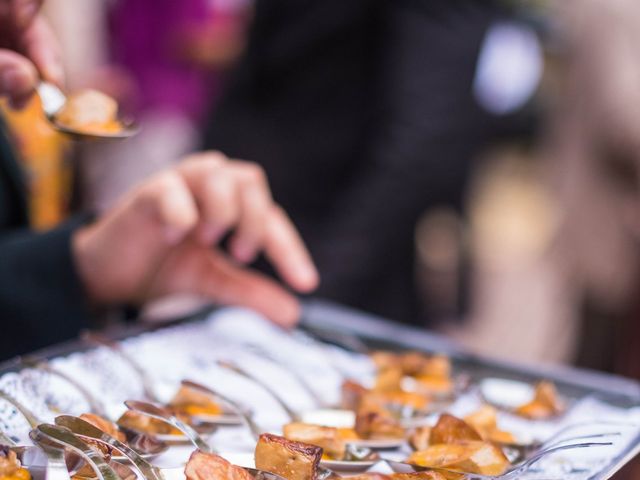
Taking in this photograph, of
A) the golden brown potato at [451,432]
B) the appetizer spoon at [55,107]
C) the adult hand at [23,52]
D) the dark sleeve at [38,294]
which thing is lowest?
the dark sleeve at [38,294]

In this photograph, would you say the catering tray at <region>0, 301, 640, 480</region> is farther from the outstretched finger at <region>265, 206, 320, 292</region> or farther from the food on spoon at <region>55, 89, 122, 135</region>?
the food on spoon at <region>55, 89, 122, 135</region>

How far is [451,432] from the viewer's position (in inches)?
20.3

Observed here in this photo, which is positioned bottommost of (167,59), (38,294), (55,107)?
(38,294)

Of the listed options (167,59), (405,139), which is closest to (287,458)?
(405,139)

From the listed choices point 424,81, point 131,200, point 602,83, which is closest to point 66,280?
point 131,200

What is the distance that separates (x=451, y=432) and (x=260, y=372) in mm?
168

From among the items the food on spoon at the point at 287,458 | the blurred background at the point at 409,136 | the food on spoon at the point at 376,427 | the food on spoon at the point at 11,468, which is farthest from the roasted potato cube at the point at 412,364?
the blurred background at the point at 409,136

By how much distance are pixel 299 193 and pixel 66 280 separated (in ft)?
3.04

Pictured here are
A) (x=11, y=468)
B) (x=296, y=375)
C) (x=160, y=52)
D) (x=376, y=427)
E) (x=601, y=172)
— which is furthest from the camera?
(x=160, y=52)

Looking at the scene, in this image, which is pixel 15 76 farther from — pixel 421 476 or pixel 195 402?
pixel 421 476

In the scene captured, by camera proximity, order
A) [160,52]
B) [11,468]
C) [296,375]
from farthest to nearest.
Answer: [160,52] → [296,375] → [11,468]

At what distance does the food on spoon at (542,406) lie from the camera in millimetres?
592

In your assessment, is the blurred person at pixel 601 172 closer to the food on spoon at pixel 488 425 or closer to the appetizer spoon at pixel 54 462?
the food on spoon at pixel 488 425

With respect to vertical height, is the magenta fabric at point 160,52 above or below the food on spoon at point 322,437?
above
